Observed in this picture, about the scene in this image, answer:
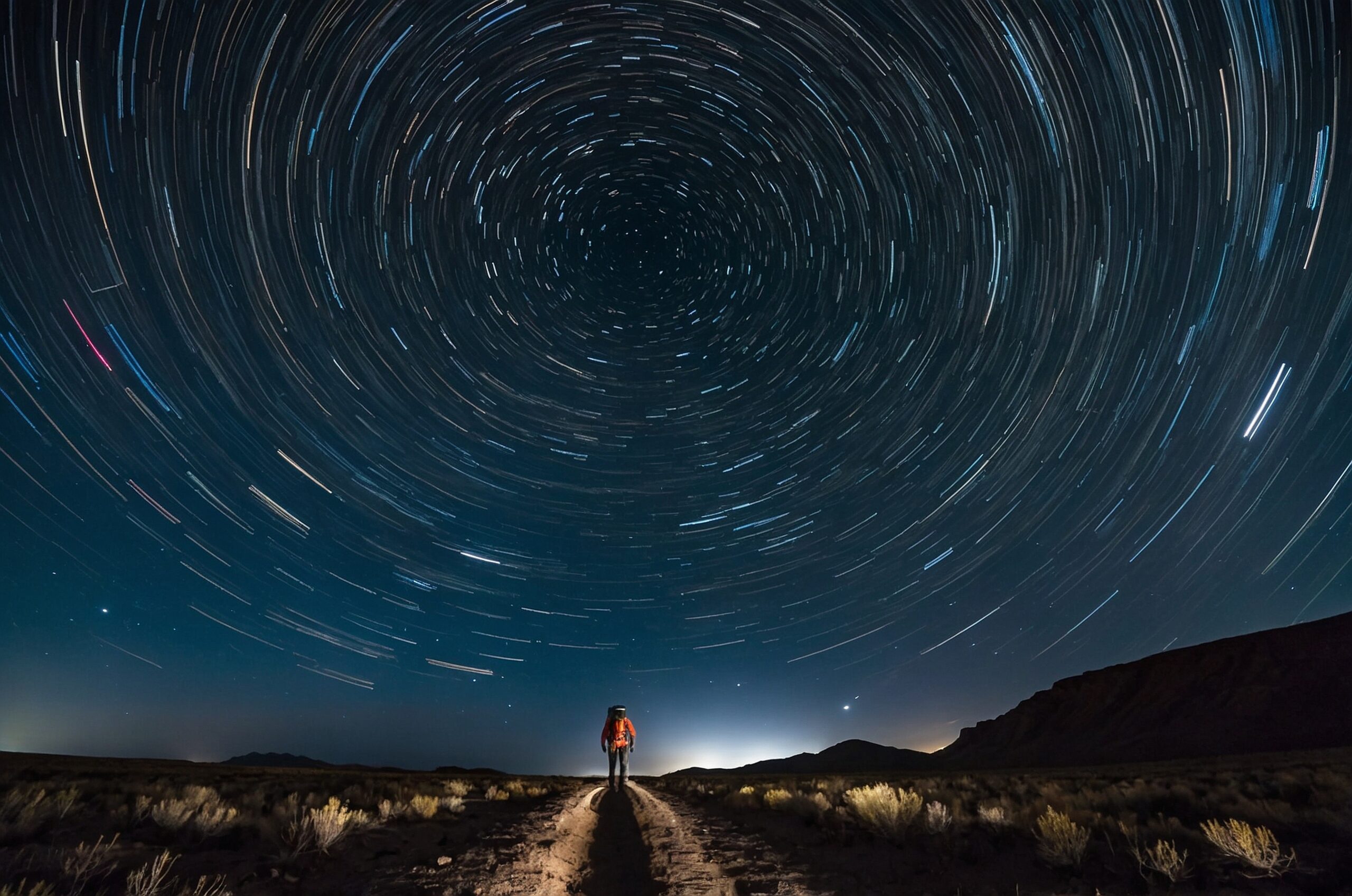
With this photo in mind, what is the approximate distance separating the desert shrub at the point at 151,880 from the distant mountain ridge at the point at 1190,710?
43.1m

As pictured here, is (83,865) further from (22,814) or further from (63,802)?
(63,802)

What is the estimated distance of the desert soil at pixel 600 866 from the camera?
209 inches

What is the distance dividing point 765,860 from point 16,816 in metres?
8.35

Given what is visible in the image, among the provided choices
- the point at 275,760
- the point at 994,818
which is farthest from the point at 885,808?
the point at 275,760

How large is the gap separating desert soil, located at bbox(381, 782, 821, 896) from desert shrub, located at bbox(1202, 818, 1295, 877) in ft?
11.9

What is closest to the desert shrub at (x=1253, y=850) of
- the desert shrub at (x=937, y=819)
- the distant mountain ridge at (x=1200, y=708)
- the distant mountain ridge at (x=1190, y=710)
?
the desert shrub at (x=937, y=819)

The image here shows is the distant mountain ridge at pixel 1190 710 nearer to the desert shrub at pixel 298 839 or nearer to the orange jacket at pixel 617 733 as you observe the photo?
the orange jacket at pixel 617 733

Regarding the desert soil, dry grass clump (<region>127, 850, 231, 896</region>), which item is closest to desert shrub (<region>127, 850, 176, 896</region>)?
dry grass clump (<region>127, 850, 231, 896</region>)

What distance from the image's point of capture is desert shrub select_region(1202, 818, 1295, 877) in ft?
15.0

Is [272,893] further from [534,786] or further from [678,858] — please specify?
[534,786]

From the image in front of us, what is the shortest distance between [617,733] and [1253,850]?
14.1 m

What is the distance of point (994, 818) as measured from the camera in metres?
6.71

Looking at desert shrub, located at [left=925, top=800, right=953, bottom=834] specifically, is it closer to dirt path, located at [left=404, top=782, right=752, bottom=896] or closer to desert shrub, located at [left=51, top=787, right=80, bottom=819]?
dirt path, located at [left=404, top=782, right=752, bottom=896]

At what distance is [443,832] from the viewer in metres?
7.80
